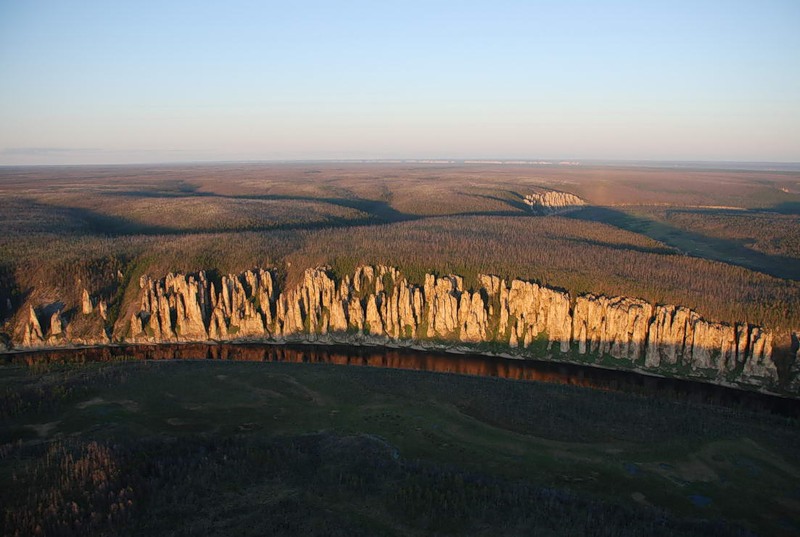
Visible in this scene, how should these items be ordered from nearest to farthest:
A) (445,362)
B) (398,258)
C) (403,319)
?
(445,362) → (403,319) → (398,258)

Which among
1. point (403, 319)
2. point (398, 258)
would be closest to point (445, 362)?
point (403, 319)

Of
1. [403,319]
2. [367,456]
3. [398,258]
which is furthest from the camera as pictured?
[398,258]

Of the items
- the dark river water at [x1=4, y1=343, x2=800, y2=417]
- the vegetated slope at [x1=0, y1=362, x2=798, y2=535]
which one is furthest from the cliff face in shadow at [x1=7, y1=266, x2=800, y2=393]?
the vegetated slope at [x1=0, y1=362, x2=798, y2=535]

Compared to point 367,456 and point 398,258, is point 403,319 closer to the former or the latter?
point 398,258

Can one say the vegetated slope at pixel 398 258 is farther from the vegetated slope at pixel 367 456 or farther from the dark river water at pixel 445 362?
the vegetated slope at pixel 367 456

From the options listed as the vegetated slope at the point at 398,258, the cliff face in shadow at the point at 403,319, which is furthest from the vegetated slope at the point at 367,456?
the vegetated slope at the point at 398,258

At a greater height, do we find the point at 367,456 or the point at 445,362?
the point at 367,456

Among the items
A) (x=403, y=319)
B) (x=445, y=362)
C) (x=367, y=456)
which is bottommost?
(x=445, y=362)
